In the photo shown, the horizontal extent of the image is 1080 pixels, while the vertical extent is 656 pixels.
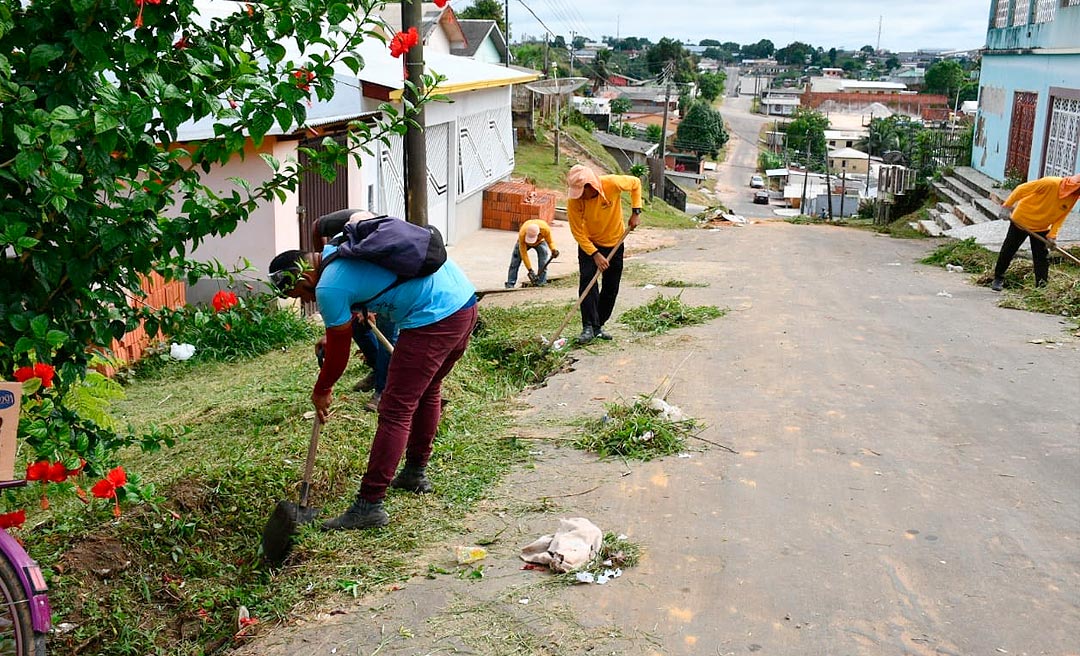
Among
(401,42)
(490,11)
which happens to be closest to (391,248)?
(401,42)

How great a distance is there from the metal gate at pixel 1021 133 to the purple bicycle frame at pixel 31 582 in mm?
20520

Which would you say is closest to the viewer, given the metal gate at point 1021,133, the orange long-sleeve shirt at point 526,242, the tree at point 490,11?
the orange long-sleeve shirt at point 526,242

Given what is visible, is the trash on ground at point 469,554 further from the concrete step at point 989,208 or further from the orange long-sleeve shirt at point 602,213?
the concrete step at point 989,208

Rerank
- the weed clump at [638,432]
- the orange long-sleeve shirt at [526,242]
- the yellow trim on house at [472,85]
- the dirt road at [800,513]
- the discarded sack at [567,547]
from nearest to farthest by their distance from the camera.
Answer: the dirt road at [800,513]
the discarded sack at [567,547]
the weed clump at [638,432]
the orange long-sleeve shirt at [526,242]
the yellow trim on house at [472,85]

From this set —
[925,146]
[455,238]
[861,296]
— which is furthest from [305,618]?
[925,146]

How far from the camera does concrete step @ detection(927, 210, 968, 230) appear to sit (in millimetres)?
19000

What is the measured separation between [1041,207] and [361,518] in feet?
29.2

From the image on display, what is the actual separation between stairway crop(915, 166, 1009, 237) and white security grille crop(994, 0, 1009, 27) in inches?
139

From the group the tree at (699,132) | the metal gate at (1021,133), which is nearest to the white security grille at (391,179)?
the metal gate at (1021,133)

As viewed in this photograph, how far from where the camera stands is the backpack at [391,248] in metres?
4.30

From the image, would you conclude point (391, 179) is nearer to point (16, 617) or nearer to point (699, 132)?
point (16, 617)

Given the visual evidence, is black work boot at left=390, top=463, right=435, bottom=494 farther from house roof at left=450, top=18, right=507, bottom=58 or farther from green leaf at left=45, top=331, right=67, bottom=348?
house roof at left=450, top=18, right=507, bottom=58

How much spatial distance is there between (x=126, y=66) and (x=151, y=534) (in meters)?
2.51

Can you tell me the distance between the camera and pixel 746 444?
564 centimetres
